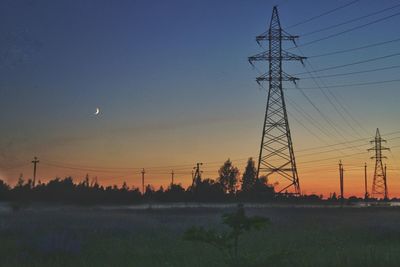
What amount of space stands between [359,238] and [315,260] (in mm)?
11774

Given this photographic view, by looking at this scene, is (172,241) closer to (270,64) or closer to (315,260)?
(315,260)

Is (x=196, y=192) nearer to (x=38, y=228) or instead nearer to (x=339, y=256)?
(x=38, y=228)

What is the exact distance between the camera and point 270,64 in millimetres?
46938

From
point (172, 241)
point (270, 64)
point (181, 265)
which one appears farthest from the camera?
point (270, 64)

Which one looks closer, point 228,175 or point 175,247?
point 175,247

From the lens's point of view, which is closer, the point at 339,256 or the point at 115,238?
the point at 339,256

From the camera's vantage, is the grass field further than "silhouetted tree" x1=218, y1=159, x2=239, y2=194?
No

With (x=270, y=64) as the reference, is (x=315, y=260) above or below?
below

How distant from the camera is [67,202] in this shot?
5459cm

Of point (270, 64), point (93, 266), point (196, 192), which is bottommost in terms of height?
point (93, 266)

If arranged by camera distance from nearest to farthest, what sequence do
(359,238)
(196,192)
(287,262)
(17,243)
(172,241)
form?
1. (287,262)
2. (17,243)
3. (172,241)
4. (359,238)
5. (196,192)

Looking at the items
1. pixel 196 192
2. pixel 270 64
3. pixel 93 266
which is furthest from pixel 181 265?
pixel 196 192

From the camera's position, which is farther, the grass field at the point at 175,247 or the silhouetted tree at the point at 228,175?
the silhouetted tree at the point at 228,175

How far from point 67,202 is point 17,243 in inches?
1356
